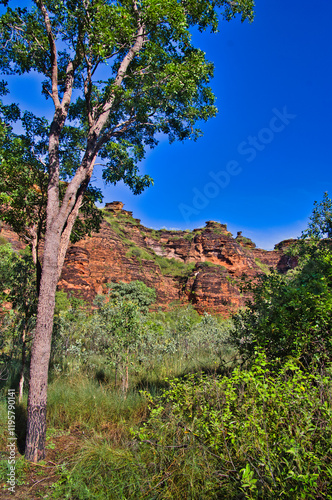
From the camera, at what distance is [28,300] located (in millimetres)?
6879

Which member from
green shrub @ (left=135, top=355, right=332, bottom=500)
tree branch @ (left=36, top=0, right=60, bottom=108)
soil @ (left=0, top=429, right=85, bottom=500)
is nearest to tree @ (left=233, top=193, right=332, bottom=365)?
green shrub @ (left=135, top=355, right=332, bottom=500)

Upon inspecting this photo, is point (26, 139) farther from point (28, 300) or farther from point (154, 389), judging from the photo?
point (154, 389)

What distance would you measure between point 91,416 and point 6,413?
1745 mm

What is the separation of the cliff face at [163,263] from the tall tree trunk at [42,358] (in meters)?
25.7

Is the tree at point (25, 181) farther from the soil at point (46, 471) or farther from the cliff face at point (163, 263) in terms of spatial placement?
the cliff face at point (163, 263)

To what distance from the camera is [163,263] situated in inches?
2399

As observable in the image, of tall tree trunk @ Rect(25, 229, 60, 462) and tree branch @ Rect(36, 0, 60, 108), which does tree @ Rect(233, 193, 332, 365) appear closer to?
tall tree trunk @ Rect(25, 229, 60, 462)

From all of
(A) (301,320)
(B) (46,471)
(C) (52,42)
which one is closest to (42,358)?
(B) (46,471)

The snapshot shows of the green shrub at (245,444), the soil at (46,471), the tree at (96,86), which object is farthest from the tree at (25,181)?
the green shrub at (245,444)

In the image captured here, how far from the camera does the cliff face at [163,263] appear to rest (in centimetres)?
3828

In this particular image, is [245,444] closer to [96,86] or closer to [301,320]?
[301,320]

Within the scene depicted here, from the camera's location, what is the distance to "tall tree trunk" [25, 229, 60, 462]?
4016 mm

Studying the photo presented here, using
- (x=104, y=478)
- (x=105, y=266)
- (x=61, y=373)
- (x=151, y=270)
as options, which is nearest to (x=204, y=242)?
(x=151, y=270)

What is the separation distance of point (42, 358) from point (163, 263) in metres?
56.7
